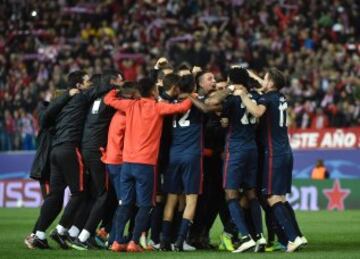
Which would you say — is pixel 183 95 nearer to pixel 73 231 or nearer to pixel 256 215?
pixel 256 215

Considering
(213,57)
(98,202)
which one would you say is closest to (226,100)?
(98,202)

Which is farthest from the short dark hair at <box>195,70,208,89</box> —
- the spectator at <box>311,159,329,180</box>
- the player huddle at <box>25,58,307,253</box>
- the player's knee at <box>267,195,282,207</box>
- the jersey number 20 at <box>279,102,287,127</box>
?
the spectator at <box>311,159,329,180</box>

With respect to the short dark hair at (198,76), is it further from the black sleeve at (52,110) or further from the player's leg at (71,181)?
the player's leg at (71,181)

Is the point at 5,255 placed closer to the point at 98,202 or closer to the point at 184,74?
the point at 98,202

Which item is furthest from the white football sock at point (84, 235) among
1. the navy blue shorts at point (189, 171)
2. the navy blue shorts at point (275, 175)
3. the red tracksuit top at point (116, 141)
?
the navy blue shorts at point (275, 175)

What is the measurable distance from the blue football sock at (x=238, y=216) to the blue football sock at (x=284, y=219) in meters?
0.47

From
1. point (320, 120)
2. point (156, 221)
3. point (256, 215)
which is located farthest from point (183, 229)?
point (320, 120)

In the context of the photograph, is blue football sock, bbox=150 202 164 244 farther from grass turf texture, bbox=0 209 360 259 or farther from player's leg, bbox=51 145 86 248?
player's leg, bbox=51 145 86 248

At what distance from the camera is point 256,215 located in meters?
14.4

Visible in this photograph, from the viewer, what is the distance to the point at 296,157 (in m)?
28.1

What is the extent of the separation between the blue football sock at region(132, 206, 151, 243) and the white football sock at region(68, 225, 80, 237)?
4.03ft

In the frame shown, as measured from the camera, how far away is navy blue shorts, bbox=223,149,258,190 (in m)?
14.1

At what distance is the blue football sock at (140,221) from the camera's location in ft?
46.0

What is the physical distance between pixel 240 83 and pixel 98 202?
8.20ft
